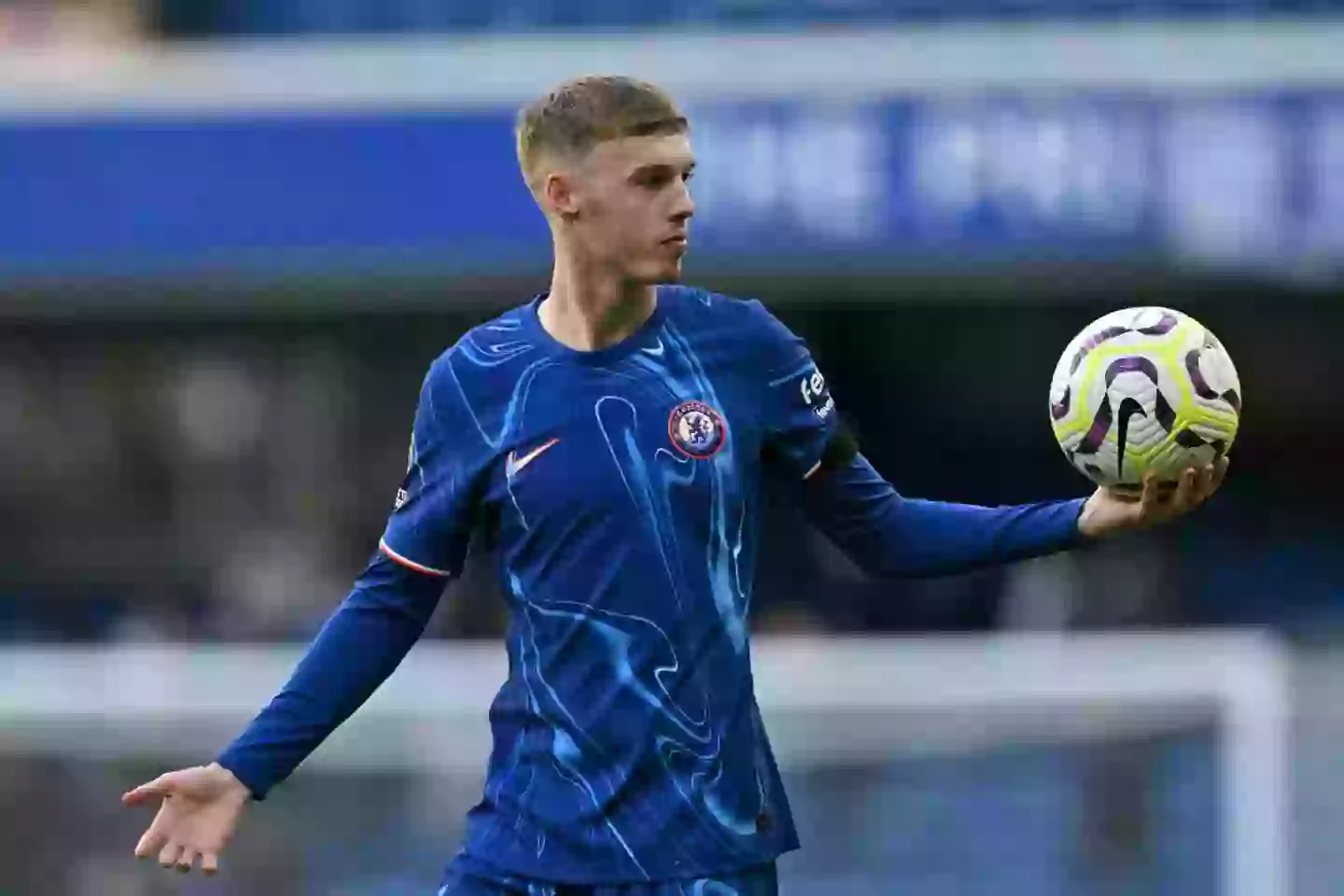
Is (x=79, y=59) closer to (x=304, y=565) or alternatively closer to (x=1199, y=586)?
(x=304, y=565)

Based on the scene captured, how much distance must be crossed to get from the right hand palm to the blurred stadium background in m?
3.26

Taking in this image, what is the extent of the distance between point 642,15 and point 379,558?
7.24 m

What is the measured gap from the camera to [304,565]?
11023mm

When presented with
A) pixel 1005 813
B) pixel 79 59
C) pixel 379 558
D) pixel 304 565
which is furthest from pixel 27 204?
pixel 379 558

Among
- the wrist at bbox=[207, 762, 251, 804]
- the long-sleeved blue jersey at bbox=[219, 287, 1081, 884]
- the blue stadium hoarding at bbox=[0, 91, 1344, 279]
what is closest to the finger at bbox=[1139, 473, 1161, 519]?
the long-sleeved blue jersey at bbox=[219, 287, 1081, 884]

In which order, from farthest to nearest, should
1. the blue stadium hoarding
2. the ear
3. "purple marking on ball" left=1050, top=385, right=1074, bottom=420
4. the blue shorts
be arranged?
the blue stadium hoarding < "purple marking on ball" left=1050, top=385, right=1074, bottom=420 < the ear < the blue shorts

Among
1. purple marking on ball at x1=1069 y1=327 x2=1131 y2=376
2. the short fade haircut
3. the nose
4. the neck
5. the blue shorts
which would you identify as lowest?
the blue shorts

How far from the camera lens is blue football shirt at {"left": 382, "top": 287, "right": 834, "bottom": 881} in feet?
10.6

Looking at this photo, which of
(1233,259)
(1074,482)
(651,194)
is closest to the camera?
(651,194)

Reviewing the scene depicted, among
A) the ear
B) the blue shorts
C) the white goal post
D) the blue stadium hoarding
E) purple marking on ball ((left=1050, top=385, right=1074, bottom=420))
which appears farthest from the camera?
the blue stadium hoarding

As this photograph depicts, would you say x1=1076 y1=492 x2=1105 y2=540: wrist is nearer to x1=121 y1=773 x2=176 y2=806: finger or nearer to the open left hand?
the open left hand

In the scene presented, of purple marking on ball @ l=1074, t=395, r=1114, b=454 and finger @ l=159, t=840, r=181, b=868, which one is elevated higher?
purple marking on ball @ l=1074, t=395, r=1114, b=454

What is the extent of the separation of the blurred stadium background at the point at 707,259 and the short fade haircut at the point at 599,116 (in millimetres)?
3452

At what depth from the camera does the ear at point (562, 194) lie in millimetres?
3326
